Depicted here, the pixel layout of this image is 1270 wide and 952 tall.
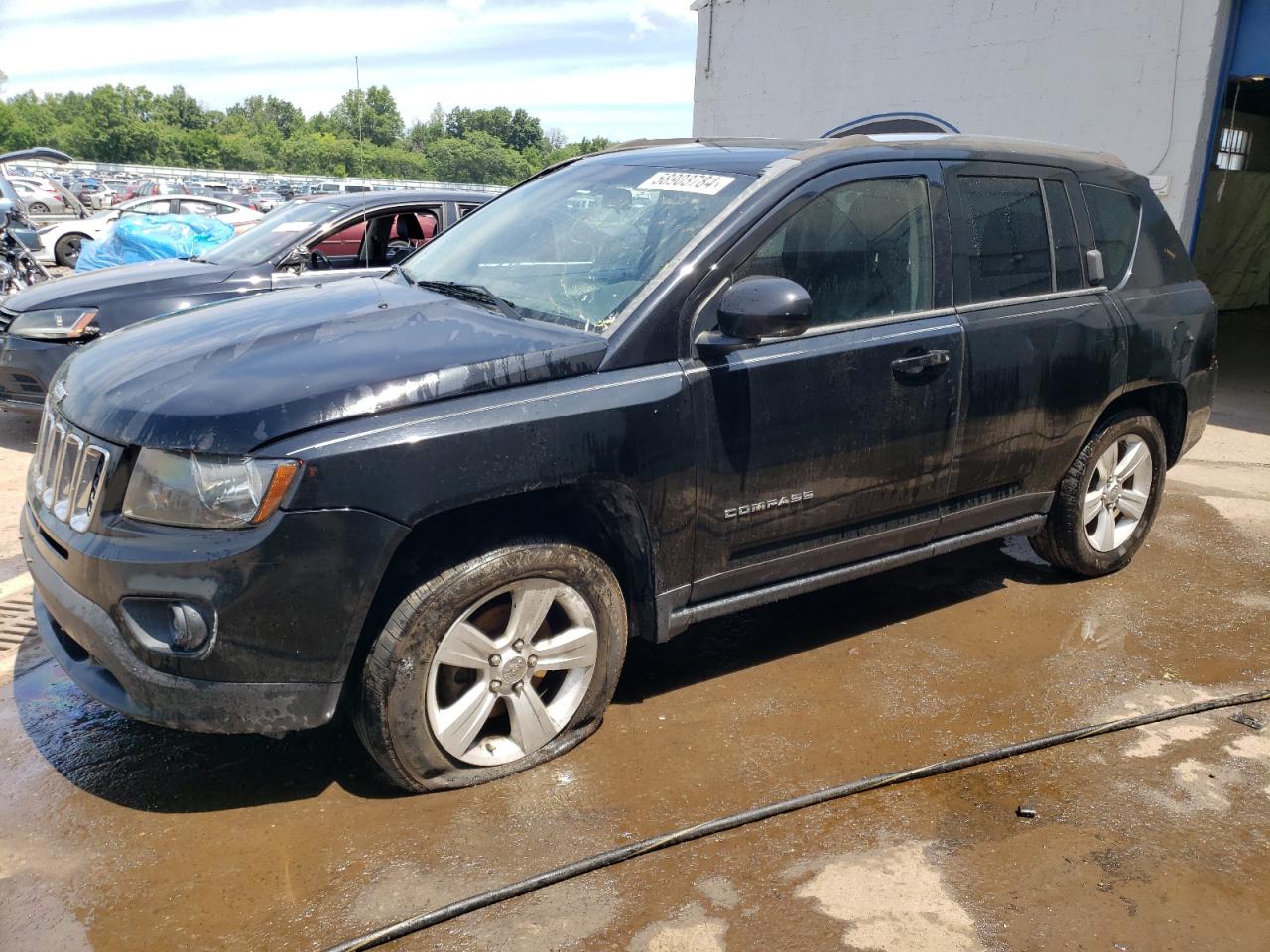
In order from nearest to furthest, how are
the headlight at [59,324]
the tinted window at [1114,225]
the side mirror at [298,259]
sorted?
1. the tinted window at [1114,225]
2. the headlight at [59,324]
3. the side mirror at [298,259]

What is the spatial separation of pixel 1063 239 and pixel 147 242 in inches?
355

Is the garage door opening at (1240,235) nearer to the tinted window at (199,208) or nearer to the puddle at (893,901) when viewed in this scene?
the puddle at (893,901)

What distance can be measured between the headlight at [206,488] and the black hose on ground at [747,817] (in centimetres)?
104

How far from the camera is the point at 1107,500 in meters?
4.72

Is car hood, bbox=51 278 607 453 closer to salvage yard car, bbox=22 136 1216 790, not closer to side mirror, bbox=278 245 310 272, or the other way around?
salvage yard car, bbox=22 136 1216 790

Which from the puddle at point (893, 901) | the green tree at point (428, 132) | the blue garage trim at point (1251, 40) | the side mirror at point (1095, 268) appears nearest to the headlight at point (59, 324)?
the side mirror at point (1095, 268)

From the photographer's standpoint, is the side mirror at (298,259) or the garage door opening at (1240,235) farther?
the garage door opening at (1240,235)

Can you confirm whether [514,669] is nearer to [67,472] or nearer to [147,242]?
[67,472]

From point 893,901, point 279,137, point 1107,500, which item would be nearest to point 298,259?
point 1107,500

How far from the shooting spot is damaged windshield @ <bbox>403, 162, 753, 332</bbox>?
3301 mm

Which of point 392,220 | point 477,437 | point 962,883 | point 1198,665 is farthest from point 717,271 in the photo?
point 392,220

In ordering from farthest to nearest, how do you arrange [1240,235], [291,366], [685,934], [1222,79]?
[1240,235] < [1222,79] < [291,366] < [685,934]

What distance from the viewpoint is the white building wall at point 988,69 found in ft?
31.7

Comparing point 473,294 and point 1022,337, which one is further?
point 1022,337
